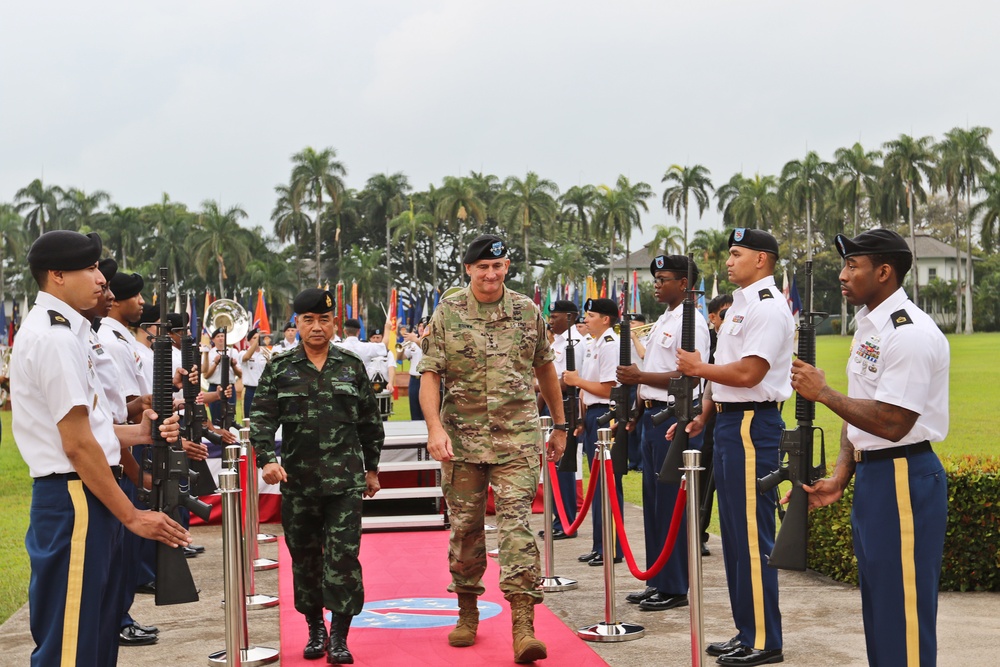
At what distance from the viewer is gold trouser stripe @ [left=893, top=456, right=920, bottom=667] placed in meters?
4.24

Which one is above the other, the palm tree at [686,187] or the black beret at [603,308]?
the palm tree at [686,187]

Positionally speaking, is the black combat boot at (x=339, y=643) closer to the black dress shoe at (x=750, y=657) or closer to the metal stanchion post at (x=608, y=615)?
the metal stanchion post at (x=608, y=615)

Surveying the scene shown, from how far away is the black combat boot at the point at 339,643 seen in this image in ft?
19.3

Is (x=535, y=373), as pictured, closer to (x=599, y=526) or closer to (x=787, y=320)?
(x=787, y=320)

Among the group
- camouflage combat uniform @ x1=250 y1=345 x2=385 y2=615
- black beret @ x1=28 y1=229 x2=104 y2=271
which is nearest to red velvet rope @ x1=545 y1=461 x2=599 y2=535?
camouflage combat uniform @ x1=250 y1=345 x2=385 y2=615

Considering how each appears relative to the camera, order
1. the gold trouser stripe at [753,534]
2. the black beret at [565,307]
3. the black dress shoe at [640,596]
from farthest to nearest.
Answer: the black beret at [565,307]
the black dress shoe at [640,596]
the gold trouser stripe at [753,534]

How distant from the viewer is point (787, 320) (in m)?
5.84

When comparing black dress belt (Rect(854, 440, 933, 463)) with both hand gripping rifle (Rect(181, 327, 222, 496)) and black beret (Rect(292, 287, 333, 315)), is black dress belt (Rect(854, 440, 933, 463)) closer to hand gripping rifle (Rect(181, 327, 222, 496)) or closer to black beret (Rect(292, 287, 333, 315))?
black beret (Rect(292, 287, 333, 315))

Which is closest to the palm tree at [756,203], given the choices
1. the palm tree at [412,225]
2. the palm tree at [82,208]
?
the palm tree at [412,225]

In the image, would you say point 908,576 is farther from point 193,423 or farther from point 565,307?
point 565,307

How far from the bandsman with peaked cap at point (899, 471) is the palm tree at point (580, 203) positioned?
70.9m

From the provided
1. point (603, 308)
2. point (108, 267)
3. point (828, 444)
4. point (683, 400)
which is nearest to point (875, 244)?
point (683, 400)

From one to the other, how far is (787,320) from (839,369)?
3577 centimetres

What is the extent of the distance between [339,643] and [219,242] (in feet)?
224
